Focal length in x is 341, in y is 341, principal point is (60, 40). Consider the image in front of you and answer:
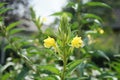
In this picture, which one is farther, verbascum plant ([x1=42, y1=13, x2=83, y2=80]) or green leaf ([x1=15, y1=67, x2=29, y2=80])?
green leaf ([x1=15, y1=67, x2=29, y2=80])

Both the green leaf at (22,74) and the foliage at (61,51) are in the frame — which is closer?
the foliage at (61,51)

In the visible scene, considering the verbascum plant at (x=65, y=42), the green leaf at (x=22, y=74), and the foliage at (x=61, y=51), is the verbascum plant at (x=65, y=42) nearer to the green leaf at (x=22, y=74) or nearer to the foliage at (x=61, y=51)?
the foliage at (x=61, y=51)

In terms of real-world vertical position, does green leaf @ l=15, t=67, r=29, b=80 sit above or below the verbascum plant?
below

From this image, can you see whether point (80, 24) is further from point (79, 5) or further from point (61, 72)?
point (61, 72)

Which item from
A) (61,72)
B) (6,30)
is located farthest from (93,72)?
(61,72)

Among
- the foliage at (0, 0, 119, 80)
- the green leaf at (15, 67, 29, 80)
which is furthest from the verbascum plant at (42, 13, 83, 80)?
the green leaf at (15, 67, 29, 80)

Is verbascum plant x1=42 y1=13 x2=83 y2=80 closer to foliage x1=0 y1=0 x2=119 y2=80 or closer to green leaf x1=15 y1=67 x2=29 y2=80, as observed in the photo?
foliage x1=0 y1=0 x2=119 y2=80

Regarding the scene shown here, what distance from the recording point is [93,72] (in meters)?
3.47

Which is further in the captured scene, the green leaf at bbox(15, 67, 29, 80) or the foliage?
the green leaf at bbox(15, 67, 29, 80)

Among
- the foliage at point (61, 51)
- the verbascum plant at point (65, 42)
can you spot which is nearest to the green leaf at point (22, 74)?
the foliage at point (61, 51)

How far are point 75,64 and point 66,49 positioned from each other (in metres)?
0.11

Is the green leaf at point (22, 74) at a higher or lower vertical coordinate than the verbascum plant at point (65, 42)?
lower

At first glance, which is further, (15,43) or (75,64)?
(15,43)

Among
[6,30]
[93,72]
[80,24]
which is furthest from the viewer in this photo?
[93,72]
